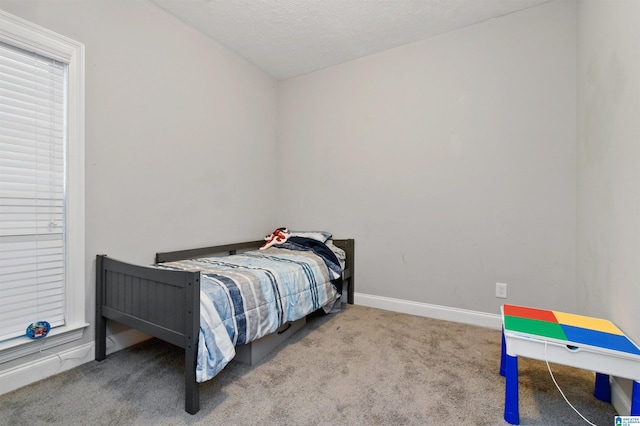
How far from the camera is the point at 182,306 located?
1.39 meters

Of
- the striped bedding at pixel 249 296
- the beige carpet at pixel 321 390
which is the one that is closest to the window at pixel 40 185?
the beige carpet at pixel 321 390

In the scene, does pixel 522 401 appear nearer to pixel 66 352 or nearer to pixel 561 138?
pixel 561 138

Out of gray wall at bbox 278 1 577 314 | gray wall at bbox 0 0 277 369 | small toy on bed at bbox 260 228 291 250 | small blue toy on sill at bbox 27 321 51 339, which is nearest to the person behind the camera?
small blue toy on sill at bbox 27 321 51 339

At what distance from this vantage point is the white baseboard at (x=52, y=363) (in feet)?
4.90

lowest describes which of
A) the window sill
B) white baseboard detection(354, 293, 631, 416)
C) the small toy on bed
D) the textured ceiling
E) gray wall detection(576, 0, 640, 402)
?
white baseboard detection(354, 293, 631, 416)

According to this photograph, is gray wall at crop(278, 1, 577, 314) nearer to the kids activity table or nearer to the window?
the kids activity table

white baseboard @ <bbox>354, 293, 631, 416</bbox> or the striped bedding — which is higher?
the striped bedding

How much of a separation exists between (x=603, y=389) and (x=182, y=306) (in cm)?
210

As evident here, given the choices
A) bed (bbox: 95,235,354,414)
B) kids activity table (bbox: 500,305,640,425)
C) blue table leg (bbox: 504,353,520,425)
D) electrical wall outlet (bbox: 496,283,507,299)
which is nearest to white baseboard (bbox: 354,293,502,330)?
electrical wall outlet (bbox: 496,283,507,299)

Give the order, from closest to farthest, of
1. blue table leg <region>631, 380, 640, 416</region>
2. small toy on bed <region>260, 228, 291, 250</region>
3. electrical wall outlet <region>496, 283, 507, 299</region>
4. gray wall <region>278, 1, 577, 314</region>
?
blue table leg <region>631, 380, 640, 416</region>
gray wall <region>278, 1, 577, 314</region>
electrical wall outlet <region>496, 283, 507, 299</region>
small toy on bed <region>260, 228, 291, 250</region>

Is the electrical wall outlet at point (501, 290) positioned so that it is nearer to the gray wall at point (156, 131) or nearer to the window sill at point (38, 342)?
the gray wall at point (156, 131)

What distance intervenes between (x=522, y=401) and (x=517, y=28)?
255cm

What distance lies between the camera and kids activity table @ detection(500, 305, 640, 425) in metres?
1.12

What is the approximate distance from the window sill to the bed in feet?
0.38
